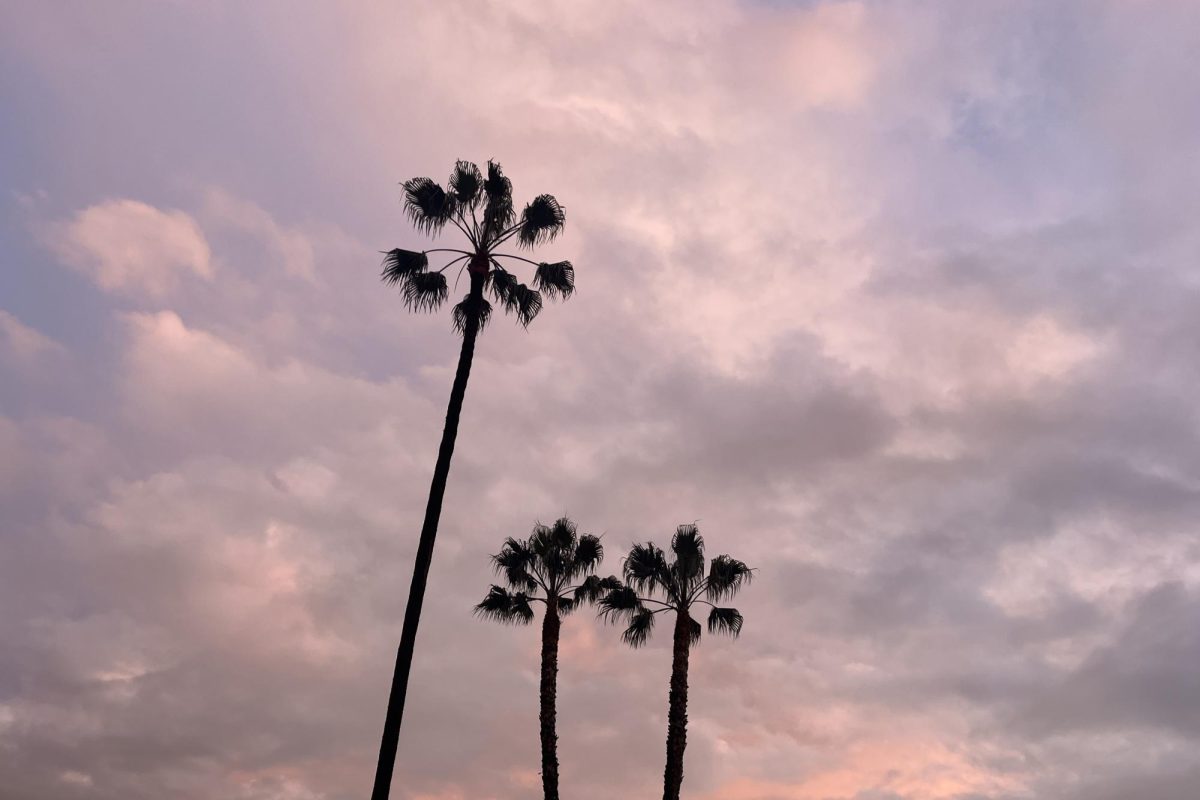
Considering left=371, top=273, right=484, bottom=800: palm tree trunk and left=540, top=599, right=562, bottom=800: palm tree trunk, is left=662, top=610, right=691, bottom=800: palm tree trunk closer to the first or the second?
left=540, top=599, right=562, bottom=800: palm tree trunk

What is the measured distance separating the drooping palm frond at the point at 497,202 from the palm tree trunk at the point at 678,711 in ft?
64.3

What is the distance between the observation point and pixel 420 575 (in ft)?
107

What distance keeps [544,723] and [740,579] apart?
401 inches

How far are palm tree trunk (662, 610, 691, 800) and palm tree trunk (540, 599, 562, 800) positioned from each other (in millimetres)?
4409

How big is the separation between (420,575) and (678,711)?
1951 centimetres

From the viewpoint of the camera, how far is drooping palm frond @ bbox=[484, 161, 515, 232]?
39.9 meters

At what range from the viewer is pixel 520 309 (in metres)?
40.0

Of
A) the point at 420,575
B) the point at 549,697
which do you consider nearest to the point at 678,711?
the point at 549,697

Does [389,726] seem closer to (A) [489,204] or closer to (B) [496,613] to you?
(A) [489,204]

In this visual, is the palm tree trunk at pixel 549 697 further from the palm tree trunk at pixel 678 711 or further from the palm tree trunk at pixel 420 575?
the palm tree trunk at pixel 420 575

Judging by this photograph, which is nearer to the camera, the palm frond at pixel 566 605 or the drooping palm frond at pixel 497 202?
the drooping palm frond at pixel 497 202

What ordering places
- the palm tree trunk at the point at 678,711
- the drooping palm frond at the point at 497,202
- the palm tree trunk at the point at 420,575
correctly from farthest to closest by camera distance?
the palm tree trunk at the point at 678,711, the drooping palm frond at the point at 497,202, the palm tree trunk at the point at 420,575

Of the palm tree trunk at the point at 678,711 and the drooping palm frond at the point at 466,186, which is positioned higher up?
the drooping palm frond at the point at 466,186

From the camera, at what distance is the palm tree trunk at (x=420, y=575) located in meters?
30.5
